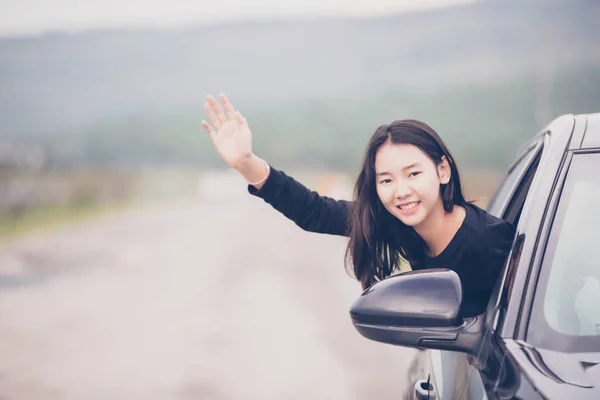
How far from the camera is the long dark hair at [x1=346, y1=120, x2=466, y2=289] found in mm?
2543

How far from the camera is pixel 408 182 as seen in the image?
2.47 meters

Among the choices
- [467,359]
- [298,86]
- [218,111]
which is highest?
[298,86]

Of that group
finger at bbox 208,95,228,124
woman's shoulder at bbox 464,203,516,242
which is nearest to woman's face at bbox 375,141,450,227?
woman's shoulder at bbox 464,203,516,242

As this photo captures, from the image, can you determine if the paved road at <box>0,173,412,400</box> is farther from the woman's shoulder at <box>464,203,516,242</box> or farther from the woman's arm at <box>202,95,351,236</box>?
the woman's shoulder at <box>464,203,516,242</box>

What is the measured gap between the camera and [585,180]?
2.12m

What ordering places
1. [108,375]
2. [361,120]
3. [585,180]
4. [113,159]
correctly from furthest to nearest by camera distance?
[361,120] → [113,159] → [108,375] → [585,180]

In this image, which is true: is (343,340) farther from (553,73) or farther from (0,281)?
(553,73)

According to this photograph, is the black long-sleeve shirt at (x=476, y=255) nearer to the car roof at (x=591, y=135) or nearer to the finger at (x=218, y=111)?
the car roof at (x=591, y=135)

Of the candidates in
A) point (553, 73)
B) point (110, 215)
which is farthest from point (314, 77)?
point (110, 215)

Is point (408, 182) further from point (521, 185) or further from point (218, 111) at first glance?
point (218, 111)

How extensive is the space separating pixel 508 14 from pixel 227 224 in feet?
170

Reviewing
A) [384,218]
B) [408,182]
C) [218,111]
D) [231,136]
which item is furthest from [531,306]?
[218,111]

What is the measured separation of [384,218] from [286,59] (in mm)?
68502

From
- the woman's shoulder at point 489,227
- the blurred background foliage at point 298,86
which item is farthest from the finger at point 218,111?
the blurred background foliage at point 298,86
